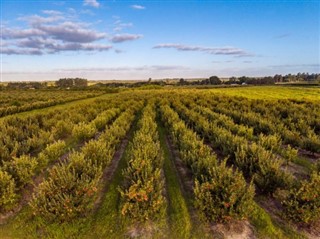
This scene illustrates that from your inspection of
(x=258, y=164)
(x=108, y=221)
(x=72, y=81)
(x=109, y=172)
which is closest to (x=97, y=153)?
(x=109, y=172)

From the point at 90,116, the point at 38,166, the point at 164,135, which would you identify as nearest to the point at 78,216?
the point at 38,166

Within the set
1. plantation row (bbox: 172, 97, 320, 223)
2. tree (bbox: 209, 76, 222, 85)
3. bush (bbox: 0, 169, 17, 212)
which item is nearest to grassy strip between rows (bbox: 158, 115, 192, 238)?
plantation row (bbox: 172, 97, 320, 223)

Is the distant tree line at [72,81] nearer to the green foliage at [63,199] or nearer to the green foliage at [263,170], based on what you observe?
the green foliage at [263,170]

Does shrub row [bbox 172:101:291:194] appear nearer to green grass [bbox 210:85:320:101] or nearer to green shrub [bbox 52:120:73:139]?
green shrub [bbox 52:120:73:139]

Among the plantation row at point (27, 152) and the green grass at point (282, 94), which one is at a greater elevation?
the green grass at point (282, 94)

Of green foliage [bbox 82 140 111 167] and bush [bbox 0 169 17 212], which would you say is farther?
green foliage [bbox 82 140 111 167]

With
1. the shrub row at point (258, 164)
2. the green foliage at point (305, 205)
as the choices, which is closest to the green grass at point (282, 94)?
the shrub row at point (258, 164)

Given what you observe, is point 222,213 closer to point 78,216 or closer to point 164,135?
Answer: point 78,216
